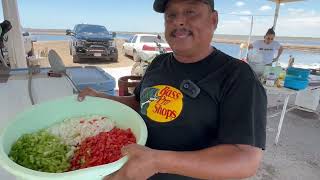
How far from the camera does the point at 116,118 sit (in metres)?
0.97

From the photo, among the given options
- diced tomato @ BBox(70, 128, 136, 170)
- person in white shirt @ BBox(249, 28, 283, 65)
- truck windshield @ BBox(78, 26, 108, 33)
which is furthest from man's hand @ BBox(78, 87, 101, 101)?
truck windshield @ BBox(78, 26, 108, 33)

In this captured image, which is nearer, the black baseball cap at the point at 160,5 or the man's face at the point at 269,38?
the black baseball cap at the point at 160,5

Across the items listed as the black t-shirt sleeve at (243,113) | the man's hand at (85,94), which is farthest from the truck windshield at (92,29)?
the black t-shirt sleeve at (243,113)

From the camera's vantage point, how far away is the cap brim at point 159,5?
38.1 inches

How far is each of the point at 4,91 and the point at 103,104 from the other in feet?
2.95

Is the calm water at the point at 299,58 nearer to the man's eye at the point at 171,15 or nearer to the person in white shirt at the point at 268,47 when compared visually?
the person in white shirt at the point at 268,47

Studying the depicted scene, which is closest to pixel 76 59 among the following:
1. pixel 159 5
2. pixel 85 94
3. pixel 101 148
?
pixel 85 94

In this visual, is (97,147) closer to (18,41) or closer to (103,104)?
(103,104)

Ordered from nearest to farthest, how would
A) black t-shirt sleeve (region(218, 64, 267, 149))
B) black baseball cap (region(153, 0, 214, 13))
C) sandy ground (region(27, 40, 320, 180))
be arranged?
black t-shirt sleeve (region(218, 64, 267, 149)) → black baseball cap (region(153, 0, 214, 13)) → sandy ground (region(27, 40, 320, 180))

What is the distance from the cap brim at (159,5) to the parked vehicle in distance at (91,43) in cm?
767

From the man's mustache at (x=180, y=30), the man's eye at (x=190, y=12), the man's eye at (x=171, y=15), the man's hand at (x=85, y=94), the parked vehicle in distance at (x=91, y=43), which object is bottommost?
the parked vehicle in distance at (x=91, y=43)

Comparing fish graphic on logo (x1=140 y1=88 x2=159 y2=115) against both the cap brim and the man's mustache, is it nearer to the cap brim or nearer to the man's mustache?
the man's mustache

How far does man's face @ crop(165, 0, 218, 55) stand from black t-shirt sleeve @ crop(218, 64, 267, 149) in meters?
0.21

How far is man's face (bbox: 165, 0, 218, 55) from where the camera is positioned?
893mm
